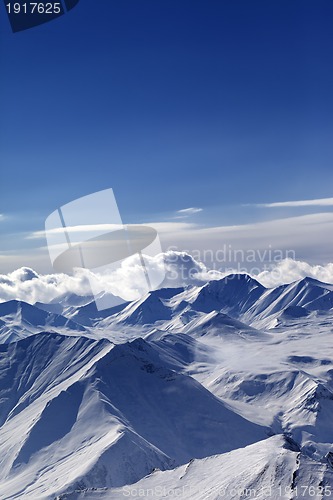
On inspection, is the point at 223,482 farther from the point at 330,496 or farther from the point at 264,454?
the point at 330,496

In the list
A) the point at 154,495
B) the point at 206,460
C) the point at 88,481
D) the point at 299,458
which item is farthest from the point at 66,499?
the point at 88,481

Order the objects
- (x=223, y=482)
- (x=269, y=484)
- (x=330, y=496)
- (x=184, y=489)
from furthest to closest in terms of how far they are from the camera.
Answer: (x=184, y=489), (x=223, y=482), (x=269, y=484), (x=330, y=496)

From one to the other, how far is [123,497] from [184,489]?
1420cm

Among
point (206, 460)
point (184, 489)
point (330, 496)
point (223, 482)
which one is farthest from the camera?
point (206, 460)

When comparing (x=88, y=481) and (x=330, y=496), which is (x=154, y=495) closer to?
(x=330, y=496)

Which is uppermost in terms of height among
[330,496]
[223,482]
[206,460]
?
[330,496]

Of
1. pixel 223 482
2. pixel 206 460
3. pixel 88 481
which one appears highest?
pixel 223 482

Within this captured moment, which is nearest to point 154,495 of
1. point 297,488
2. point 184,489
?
point 184,489

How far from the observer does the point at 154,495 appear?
113 m

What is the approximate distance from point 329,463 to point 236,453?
117ft

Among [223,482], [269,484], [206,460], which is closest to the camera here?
[269,484]

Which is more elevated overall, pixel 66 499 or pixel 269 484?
pixel 269 484

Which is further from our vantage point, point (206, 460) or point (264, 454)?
point (206, 460)

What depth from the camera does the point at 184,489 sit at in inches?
4584
